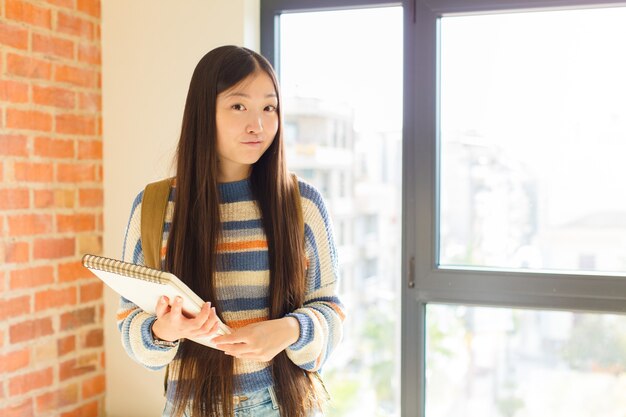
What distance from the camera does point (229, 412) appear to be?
4.84 ft

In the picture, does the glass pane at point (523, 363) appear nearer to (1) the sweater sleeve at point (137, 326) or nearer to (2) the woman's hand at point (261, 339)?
(2) the woman's hand at point (261, 339)

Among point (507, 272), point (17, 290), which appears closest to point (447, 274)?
point (507, 272)

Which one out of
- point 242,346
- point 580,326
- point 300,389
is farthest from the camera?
point 580,326

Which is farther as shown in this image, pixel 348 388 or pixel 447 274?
pixel 348 388

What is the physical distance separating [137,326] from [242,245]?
27 cm

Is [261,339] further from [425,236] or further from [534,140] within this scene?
[534,140]

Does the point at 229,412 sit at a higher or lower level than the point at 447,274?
lower

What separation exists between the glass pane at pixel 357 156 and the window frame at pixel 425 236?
0.17ft

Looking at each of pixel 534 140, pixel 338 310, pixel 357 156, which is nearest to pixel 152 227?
pixel 338 310

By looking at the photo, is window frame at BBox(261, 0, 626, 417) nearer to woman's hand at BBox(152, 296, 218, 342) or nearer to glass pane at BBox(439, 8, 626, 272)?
glass pane at BBox(439, 8, 626, 272)

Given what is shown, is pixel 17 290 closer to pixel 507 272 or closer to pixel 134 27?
pixel 134 27

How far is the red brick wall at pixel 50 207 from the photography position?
2.11 metres

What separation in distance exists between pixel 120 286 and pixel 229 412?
337 millimetres

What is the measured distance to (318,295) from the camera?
5.20 feet
